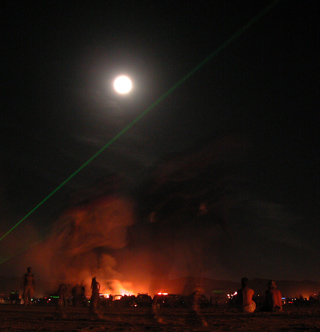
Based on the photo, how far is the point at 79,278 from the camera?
109 ft

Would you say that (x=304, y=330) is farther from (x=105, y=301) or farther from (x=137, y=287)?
(x=137, y=287)

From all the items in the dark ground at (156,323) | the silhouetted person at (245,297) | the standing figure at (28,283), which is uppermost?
the standing figure at (28,283)

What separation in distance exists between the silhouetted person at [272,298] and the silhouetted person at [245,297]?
104 centimetres

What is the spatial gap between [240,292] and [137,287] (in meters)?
36.5

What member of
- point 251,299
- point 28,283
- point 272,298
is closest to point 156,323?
point 251,299

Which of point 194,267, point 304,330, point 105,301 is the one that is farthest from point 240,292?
point 105,301

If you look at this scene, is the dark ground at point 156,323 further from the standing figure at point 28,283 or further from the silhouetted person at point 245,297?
the standing figure at point 28,283

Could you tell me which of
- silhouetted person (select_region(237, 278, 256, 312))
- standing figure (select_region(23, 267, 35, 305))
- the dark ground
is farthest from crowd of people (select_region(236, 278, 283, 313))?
standing figure (select_region(23, 267, 35, 305))

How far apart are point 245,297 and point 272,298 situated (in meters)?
1.82

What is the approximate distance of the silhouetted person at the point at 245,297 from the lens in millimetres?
13711

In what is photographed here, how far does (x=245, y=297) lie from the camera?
14.1 metres

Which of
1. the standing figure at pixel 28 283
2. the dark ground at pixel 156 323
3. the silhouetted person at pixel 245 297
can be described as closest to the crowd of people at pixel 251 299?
the silhouetted person at pixel 245 297

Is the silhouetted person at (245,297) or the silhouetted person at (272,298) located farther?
the silhouetted person at (272,298)

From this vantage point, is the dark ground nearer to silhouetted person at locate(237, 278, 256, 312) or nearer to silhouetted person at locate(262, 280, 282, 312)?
silhouetted person at locate(237, 278, 256, 312)
